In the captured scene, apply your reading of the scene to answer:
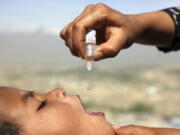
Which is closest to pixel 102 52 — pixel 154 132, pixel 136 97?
pixel 154 132

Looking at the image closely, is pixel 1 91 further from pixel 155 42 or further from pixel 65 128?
pixel 155 42

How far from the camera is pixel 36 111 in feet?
7.16

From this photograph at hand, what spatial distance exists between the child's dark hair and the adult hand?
1.46ft

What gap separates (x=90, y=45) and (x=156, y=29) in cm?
51

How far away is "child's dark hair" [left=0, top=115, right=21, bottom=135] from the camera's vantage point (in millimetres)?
2072

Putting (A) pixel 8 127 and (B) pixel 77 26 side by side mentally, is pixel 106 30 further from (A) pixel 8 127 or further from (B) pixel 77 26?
(A) pixel 8 127

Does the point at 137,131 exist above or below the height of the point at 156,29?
below

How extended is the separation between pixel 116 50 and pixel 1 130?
64 centimetres

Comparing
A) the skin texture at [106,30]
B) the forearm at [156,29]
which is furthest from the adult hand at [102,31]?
the forearm at [156,29]

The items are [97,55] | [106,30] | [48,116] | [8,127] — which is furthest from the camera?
[48,116]

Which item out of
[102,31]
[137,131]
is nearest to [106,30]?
[102,31]

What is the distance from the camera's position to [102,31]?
1.99 m

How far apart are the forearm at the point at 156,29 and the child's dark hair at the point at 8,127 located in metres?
0.68

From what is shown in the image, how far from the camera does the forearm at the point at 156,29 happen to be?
2199 millimetres
